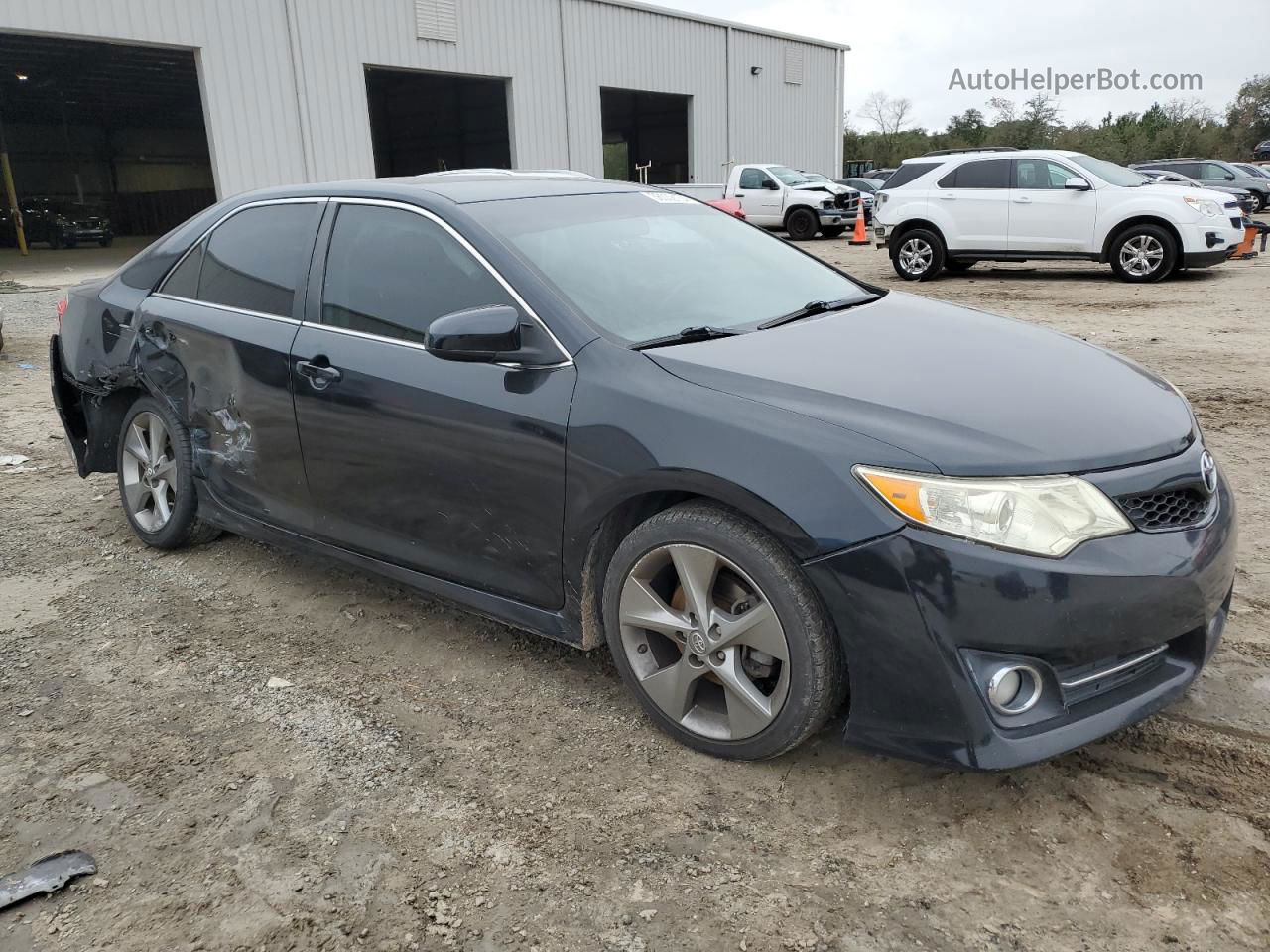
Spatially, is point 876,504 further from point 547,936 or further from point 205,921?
point 205,921

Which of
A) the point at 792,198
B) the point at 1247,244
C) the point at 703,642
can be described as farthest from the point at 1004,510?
the point at 792,198

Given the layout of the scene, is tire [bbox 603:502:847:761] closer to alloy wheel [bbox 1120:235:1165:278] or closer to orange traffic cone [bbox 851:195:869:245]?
alloy wheel [bbox 1120:235:1165:278]

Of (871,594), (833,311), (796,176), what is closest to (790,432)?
(871,594)

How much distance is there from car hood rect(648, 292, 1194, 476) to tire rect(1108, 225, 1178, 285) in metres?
10.8

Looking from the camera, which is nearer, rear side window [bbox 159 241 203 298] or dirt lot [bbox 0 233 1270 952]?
dirt lot [bbox 0 233 1270 952]

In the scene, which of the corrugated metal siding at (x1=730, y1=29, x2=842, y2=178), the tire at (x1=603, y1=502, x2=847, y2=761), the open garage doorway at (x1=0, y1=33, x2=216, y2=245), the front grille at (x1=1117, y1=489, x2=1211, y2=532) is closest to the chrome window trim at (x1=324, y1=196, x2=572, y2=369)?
the tire at (x1=603, y1=502, x2=847, y2=761)

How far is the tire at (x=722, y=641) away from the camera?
2.44 m

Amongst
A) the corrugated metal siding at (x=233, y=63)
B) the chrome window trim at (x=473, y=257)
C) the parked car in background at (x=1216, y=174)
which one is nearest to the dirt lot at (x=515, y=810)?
the chrome window trim at (x=473, y=257)

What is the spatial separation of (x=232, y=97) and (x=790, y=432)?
18.9 m

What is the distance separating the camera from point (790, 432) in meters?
2.42

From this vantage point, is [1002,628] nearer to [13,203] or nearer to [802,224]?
[802,224]

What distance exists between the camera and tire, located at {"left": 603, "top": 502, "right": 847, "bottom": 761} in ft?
8.00

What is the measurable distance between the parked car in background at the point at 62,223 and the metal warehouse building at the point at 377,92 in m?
3.47

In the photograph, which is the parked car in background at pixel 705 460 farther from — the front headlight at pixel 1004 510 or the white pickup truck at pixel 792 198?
the white pickup truck at pixel 792 198
